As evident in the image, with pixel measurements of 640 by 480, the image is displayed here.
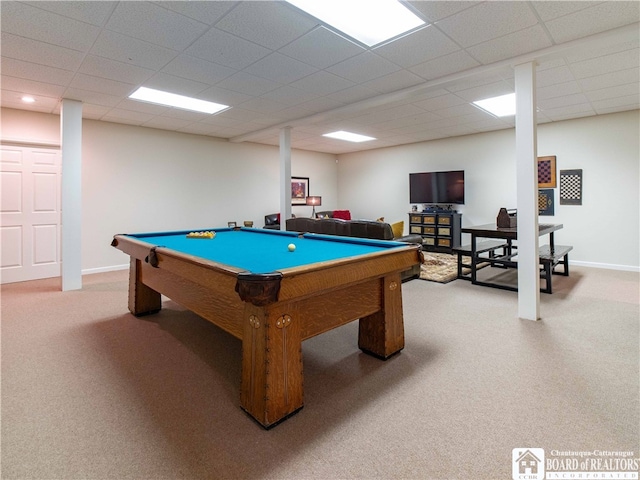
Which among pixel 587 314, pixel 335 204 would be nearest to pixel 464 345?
pixel 587 314

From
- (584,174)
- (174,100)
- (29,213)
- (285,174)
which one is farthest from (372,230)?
(29,213)

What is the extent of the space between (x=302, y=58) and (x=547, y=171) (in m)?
4.97

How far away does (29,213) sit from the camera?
489 cm

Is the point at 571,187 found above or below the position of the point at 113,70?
below

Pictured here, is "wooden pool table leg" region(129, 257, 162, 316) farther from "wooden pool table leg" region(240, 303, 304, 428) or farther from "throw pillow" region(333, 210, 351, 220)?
"throw pillow" region(333, 210, 351, 220)

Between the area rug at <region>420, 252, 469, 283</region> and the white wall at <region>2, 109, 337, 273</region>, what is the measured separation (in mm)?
3857

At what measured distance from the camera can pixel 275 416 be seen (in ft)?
5.54

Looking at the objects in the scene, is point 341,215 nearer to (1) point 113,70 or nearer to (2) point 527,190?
(2) point 527,190

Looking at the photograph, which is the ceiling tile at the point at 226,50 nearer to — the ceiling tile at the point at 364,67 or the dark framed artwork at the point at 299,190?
the ceiling tile at the point at 364,67

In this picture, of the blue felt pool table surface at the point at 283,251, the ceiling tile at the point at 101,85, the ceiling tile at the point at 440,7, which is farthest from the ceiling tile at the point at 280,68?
the blue felt pool table surface at the point at 283,251

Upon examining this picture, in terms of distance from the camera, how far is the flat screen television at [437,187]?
7.02 m

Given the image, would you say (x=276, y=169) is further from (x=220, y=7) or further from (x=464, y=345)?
(x=464, y=345)

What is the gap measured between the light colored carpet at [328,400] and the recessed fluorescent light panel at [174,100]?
2.77m

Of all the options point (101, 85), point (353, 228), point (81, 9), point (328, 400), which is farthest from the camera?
point (353, 228)
